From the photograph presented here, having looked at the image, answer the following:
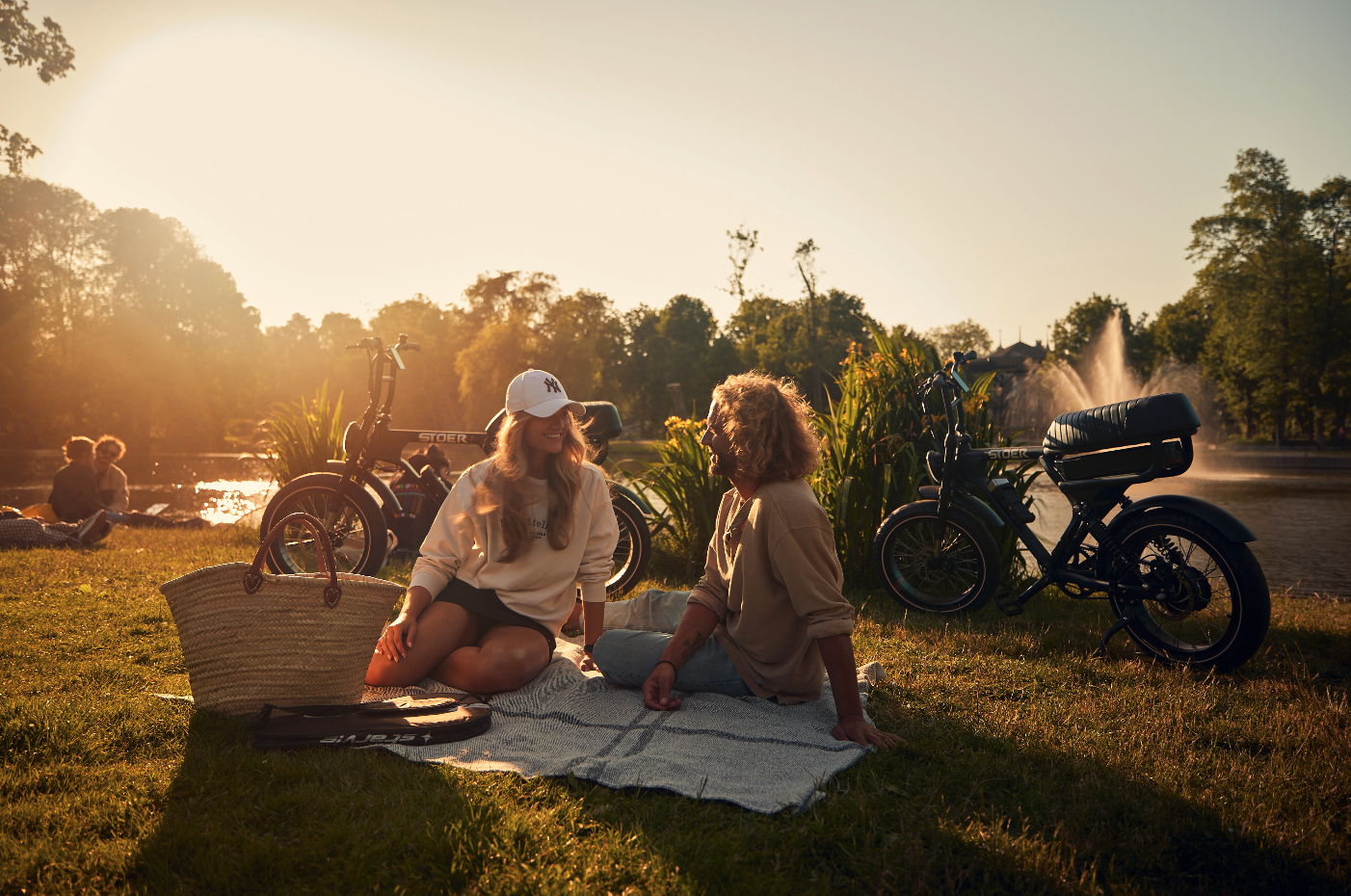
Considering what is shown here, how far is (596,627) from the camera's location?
3551 mm

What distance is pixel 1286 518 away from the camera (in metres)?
11.0

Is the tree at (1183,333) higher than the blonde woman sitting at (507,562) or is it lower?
higher

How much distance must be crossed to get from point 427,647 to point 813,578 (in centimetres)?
166

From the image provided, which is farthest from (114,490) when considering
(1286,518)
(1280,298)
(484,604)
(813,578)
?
(1280,298)

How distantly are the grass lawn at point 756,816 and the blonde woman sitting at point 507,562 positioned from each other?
733mm

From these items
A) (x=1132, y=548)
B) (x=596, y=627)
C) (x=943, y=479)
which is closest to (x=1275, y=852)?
(x=1132, y=548)

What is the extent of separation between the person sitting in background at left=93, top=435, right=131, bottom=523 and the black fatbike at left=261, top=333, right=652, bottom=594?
4869mm

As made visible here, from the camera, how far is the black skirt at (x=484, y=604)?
3.31 meters

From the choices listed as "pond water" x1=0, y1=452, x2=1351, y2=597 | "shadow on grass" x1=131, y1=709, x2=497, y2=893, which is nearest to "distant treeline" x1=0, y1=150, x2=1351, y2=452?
"pond water" x1=0, y1=452, x2=1351, y2=597

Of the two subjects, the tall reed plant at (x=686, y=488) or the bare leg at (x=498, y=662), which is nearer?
the bare leg at (x=498, y=662)

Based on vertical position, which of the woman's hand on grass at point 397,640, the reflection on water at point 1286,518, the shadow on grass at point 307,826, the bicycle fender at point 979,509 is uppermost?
the bicycle fender at point 979,509

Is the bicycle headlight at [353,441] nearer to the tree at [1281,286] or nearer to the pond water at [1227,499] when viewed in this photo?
the pond water at [1227,499]

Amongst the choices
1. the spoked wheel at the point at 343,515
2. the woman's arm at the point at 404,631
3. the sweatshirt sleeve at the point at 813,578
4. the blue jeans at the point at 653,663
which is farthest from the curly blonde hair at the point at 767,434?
the spoked wheel at the point at 343,515

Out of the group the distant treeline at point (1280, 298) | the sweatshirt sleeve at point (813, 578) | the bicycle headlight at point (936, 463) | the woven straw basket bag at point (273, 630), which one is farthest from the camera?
the distant treeline at point (1280, 298)
